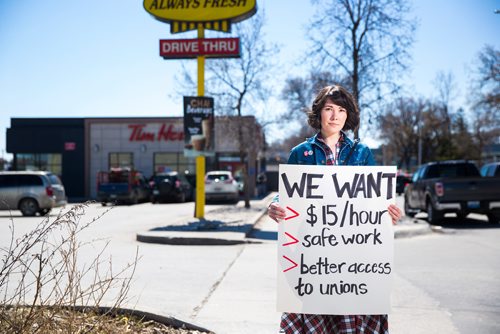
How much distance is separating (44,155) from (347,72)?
31.8 metres

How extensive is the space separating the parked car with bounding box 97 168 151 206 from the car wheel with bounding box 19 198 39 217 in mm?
6156

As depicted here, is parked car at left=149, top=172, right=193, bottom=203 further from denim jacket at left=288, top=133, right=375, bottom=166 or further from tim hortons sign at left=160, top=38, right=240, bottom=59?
denim jacket at left=288, top=133, right=375, bottom=166

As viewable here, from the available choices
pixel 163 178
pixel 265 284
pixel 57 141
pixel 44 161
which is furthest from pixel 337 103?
pixel 44 161

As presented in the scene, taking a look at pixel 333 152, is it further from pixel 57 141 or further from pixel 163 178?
pixel 57 141

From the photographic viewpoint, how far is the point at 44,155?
40781 mm

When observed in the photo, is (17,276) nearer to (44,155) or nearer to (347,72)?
(347,72)

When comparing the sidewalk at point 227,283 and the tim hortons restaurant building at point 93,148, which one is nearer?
the sidewalk at point 227,283

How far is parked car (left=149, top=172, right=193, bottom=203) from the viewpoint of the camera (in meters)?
28.2

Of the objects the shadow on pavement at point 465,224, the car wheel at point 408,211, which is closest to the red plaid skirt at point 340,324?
the shadow on pavement at point 465,224

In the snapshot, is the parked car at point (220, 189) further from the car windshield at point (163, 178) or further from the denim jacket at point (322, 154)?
the denim jacket at point (322, 154)

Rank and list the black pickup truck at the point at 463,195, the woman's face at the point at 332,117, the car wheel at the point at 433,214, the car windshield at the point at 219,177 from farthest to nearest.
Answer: the car windshield at the point at 219,177 → the car wheel at the point at 433,214 → the black pickup truck at the point at 463,195 → the woman's face at the point at 332,117

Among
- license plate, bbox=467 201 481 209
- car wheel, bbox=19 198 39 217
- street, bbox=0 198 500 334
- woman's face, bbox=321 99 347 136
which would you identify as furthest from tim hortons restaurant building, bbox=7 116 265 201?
woman's face, bbox=321 99 347 136

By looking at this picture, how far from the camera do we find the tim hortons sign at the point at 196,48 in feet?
49.1

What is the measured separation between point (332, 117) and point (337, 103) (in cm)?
10
